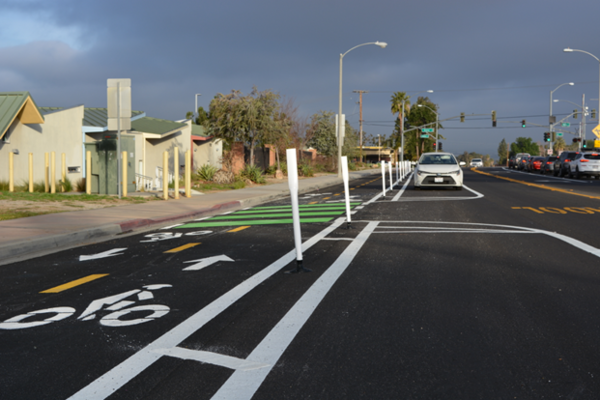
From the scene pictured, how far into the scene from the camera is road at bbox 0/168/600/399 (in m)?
3.71

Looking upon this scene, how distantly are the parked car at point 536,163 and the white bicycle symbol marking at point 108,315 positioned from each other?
53401mm

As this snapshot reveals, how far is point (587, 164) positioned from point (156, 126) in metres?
27.1

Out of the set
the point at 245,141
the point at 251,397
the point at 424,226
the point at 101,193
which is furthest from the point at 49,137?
the point at 251,397

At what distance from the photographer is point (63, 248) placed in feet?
31.3

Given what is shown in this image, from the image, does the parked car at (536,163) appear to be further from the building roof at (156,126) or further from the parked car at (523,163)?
the building roof at (156,126)

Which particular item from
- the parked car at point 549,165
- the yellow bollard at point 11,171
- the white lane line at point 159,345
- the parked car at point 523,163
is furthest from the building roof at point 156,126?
the parked car at point 523,163

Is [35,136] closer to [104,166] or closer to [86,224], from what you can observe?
[104,166]

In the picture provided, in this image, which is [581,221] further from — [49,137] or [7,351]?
[49,137]

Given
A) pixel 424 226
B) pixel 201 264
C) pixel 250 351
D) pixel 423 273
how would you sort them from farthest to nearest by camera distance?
pixel 424 226
pixel 201 264
pixel 423 273
pixel 250 351

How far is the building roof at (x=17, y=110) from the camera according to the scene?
19.4 metres

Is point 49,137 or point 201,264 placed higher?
point 49,137

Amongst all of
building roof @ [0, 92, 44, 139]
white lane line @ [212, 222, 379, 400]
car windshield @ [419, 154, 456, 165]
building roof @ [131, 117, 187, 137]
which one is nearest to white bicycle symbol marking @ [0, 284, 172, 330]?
white lane line @ [212, 222, 379, 400]

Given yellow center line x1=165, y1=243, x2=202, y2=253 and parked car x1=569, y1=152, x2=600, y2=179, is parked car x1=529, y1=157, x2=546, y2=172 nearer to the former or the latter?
parked car x1=569, y1=152, x2=600, y2=179

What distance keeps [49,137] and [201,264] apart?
55.7 ft
